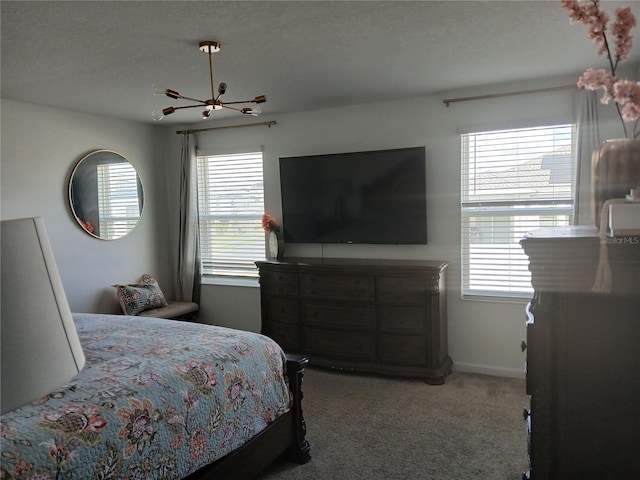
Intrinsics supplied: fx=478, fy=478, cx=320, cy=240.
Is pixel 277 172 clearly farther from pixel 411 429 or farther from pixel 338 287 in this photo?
pixel 411 429

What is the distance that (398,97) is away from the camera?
4.35 metres

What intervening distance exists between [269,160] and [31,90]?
219 centimetres

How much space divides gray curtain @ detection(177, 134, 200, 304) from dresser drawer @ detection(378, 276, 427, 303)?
2.44 metres

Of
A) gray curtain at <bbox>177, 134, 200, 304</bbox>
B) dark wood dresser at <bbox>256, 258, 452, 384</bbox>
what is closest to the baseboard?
dark wood dresser at <bbox>256, 258, 452, 384</bbox>

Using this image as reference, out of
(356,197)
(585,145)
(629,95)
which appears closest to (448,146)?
(356,197)

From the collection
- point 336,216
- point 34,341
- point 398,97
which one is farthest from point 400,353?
point 34,341

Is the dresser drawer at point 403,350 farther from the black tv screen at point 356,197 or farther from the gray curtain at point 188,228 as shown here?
the gray curtain at point 188,228

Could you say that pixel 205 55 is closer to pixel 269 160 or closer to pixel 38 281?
pixel 269 160

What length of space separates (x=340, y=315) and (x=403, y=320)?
0.56 meters

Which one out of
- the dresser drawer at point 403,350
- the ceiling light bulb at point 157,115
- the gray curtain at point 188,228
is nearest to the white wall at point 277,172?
the gray curtain at point 188,228

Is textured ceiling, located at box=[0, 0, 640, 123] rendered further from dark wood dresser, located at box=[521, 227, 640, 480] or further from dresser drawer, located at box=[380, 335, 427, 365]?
dresser drawer, located at box=[380, 335, 427, 365]

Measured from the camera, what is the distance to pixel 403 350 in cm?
400

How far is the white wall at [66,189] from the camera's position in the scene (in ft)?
13.5

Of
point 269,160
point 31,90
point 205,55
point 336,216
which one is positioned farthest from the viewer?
point 269,160
